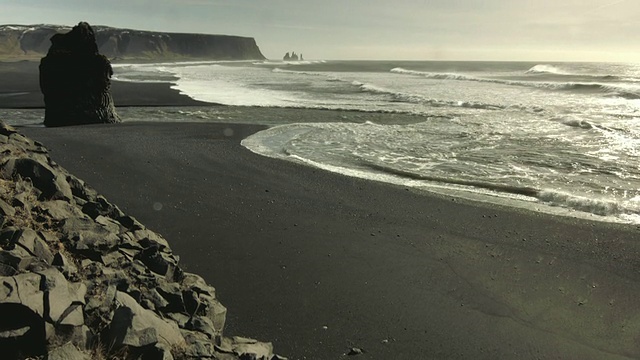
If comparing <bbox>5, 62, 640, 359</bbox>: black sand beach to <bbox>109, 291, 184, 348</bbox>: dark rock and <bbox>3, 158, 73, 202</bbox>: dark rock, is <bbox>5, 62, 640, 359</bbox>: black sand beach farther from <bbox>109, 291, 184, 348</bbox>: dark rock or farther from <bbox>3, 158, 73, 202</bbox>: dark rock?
<bbox>3, 158, 73, 202</bbox>: dark rock

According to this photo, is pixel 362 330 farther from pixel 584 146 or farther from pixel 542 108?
pixel 542 108

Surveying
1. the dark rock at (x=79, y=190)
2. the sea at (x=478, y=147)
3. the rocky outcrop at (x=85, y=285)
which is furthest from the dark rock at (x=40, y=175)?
the sea at (x=478, y=147)

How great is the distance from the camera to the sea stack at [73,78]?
54.6 ft

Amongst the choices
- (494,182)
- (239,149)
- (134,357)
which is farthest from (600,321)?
(239,149)

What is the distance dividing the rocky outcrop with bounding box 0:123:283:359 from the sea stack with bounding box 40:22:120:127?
12.5 metres

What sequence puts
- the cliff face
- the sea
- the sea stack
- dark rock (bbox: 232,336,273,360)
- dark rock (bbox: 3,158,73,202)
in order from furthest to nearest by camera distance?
the cliff face
the sea stack
the sea
dark rock (bbox: 3,158,73,202)
dark rock (bbox: 232,336,273,360)

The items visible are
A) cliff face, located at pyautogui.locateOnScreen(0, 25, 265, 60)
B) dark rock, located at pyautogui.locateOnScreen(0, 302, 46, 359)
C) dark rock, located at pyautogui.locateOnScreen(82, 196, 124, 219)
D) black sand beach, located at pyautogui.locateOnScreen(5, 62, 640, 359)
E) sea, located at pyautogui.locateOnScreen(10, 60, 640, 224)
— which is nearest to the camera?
dark rock, located at pyautogui.locateOnScreen(0, 302, 46, 359)

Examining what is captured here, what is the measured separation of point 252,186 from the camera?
31.4 feet

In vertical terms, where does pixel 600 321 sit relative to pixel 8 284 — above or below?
below

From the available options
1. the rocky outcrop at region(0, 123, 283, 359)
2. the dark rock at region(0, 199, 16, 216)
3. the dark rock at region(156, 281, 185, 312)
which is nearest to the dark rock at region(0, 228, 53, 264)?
the rocky outcrop at region(0, 123, 283, 359)

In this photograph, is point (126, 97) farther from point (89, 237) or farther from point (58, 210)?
point (89, 237)

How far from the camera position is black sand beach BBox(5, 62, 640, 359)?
474cm

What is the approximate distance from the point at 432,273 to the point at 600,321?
1.93 metres

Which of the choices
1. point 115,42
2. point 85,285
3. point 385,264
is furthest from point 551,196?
point 115,42
